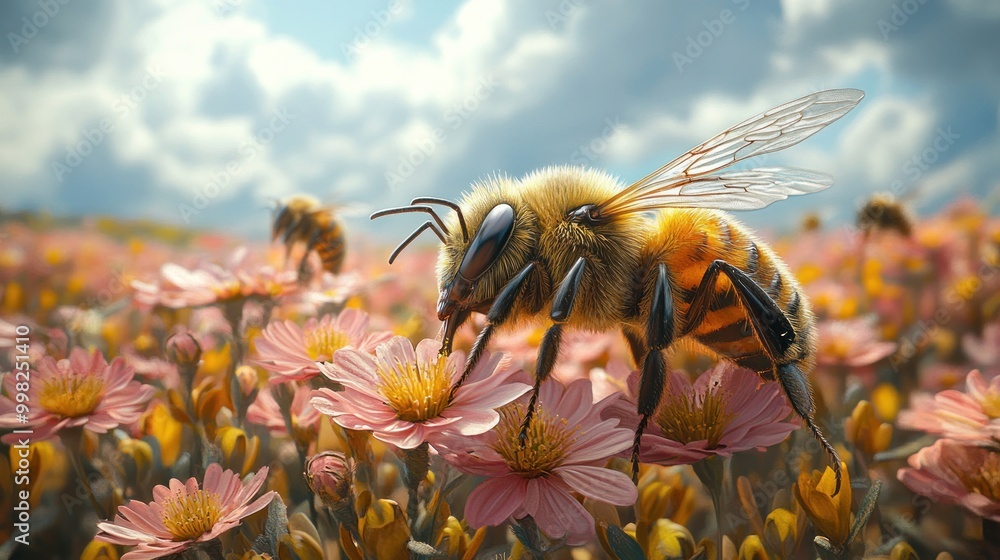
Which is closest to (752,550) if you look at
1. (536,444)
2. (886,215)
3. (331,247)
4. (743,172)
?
(536,444)

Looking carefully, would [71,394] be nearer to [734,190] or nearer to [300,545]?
[300,545]

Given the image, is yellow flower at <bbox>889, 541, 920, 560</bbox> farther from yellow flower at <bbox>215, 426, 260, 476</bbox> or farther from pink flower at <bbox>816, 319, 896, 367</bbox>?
yellow flower at <bbox>215, 426, 260, 476</bbox>

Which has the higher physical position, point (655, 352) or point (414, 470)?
point (655, 352)

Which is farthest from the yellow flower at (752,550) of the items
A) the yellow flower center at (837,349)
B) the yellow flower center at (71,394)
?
the yellow flower center at (71,394)

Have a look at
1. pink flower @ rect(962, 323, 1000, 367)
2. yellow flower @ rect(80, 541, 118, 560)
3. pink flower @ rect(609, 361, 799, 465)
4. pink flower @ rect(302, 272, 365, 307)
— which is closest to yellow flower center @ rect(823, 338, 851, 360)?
pink flower @ rect(962, 323, 1000, 367)

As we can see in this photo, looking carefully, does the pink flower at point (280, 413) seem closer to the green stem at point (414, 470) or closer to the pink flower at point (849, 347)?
the green stem at point (414, 470)

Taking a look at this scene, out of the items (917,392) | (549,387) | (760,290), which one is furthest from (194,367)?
(917,392)
